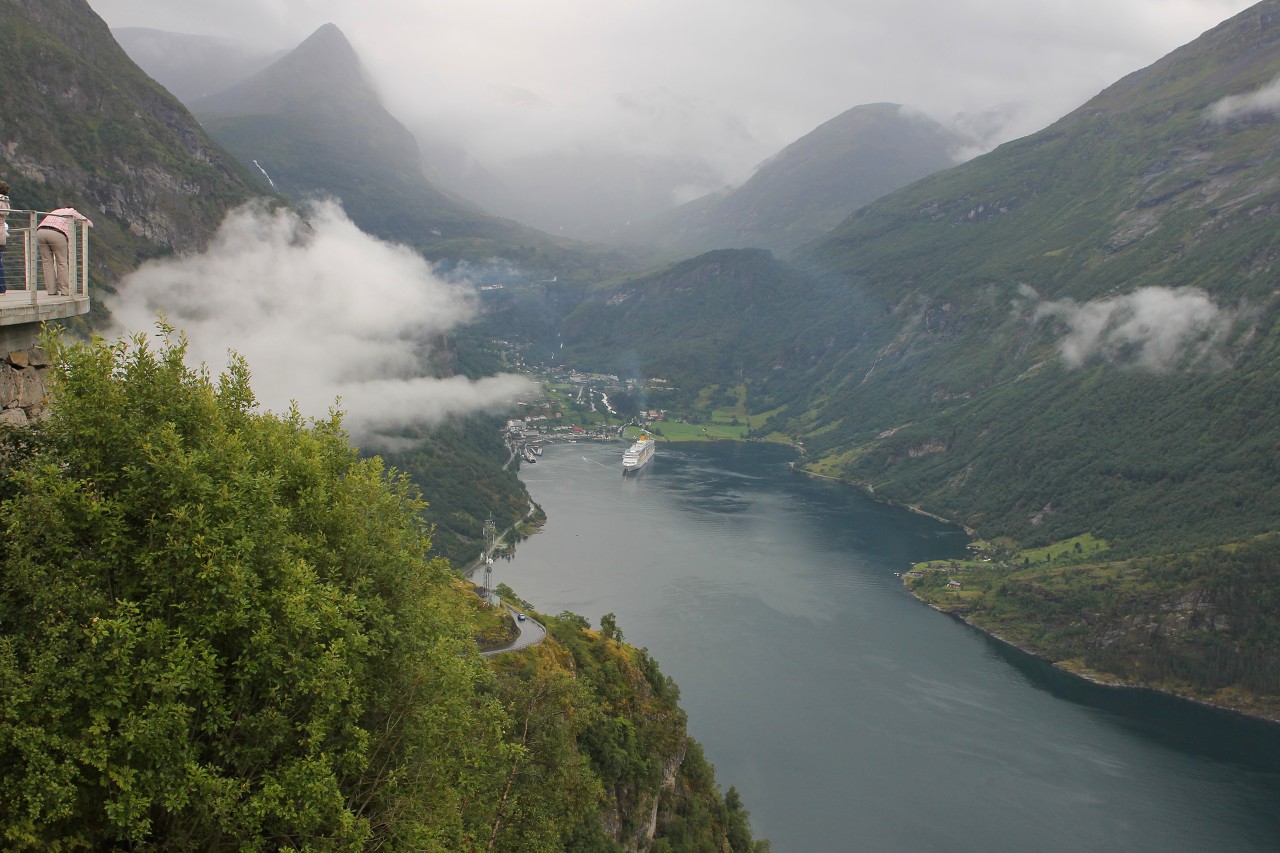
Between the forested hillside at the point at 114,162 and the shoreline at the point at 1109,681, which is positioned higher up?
the forested hillside at the point at 114,162

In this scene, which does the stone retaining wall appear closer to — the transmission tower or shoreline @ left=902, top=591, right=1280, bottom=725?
the transmission tower

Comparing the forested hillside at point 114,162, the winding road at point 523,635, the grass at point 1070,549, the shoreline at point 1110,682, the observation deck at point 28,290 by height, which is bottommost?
the shoreline at point 1110,682

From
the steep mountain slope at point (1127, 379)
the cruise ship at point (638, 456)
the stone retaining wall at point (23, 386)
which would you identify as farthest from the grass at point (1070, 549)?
the stone retaining wall at point (23, 386)

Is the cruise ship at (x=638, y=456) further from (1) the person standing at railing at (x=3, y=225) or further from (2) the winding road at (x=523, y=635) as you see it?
(1) the person standing at railing at (x=3, y=225)

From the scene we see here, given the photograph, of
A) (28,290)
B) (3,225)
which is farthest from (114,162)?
(3,225)

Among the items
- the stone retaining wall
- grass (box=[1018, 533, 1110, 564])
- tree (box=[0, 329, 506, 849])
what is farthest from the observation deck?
grass (box=[1018, 533, 1110, 564])

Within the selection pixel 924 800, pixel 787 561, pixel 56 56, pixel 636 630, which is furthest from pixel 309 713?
pixel 56 56
